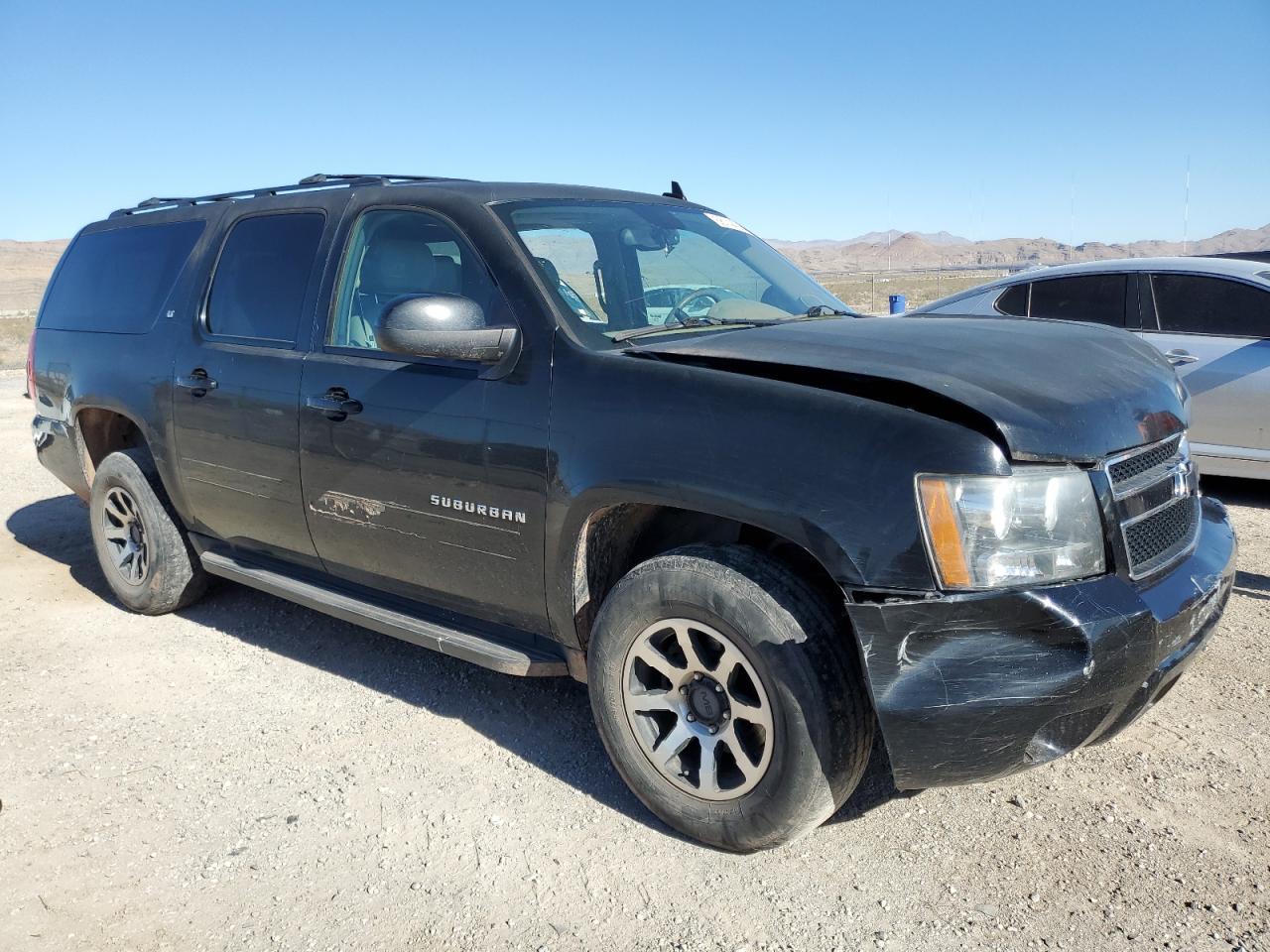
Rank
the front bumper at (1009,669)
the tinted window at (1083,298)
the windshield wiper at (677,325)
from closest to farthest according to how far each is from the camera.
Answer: the front bumper at (1009,669)
the windshield wiper at (677,325)
the tinted window at (1083,298)

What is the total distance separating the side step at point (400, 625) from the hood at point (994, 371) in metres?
1.10

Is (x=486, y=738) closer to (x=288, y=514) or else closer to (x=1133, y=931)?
(x=288, y=514)

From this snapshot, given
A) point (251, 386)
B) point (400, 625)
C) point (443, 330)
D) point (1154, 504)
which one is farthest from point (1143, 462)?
point (251, 386)

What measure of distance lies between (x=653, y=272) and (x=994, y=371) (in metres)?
1.53

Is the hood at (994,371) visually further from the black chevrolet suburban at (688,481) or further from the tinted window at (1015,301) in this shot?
the tinted window at (1015,301)

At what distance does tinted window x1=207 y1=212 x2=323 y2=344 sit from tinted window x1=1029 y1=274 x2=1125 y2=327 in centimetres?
495

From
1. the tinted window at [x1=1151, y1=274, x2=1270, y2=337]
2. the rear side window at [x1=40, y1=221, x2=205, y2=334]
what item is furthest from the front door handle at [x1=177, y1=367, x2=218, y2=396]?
the tinted window at [x1=1151, y1=274, x2=1270, y2=337]

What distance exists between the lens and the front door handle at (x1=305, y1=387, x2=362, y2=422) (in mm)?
3600

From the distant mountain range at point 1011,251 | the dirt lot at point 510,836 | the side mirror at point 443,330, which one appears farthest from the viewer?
the distant mountain range at point 1011,251

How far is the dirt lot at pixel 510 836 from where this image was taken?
259 centimetres

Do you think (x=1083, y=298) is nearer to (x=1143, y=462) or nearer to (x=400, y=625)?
(x=1143, y=462)

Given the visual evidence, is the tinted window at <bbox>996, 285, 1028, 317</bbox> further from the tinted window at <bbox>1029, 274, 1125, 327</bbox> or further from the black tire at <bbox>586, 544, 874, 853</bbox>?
the black tire at <bbox>586, 544, 874, 853</bbox>

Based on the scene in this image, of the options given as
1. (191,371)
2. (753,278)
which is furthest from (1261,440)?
(191,371)

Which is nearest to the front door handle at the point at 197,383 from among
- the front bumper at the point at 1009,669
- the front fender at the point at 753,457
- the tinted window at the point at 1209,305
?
the front fender at the point at 753,457
